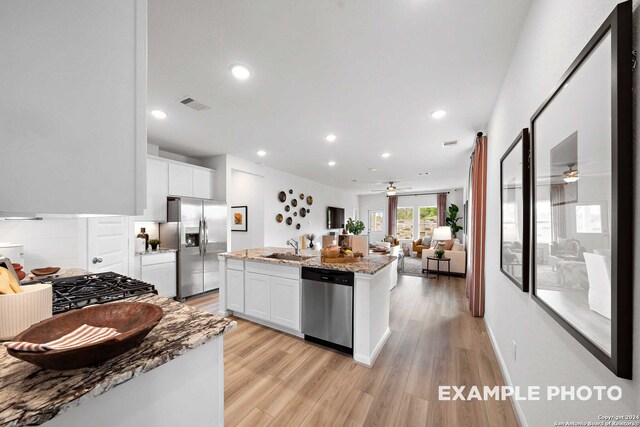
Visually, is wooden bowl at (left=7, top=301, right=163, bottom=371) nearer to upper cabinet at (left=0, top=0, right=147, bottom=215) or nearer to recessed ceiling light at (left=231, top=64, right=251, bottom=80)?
upper cabinet at (left=0, top=0, right=147, bottom=215)

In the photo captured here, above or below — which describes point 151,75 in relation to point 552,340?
above

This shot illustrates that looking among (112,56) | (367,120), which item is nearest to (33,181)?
(112,56)

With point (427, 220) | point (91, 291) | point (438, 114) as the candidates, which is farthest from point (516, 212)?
point (427, 220)

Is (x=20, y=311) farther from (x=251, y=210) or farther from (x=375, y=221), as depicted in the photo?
(x=375, y=221)

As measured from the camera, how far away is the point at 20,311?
812 millimetres

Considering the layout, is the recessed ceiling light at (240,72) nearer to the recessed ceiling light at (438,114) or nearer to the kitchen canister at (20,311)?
the kitchen canister at (20,311)

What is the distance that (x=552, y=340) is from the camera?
112cm

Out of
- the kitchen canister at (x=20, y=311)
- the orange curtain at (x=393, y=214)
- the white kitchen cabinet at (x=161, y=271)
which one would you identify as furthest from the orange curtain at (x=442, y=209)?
the kitchen canister at (x=20, y=311)

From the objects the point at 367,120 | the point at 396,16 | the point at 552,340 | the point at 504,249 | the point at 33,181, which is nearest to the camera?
the point at 33,181

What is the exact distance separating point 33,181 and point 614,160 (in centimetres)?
149

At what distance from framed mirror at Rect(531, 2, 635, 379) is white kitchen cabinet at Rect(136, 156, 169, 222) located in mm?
4545

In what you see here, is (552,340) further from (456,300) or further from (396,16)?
(456,300)

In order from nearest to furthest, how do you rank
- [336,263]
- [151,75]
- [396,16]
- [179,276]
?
[396,16] < [151,75] < [336,263] < [179,276]

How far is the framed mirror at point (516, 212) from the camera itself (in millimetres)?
1423
